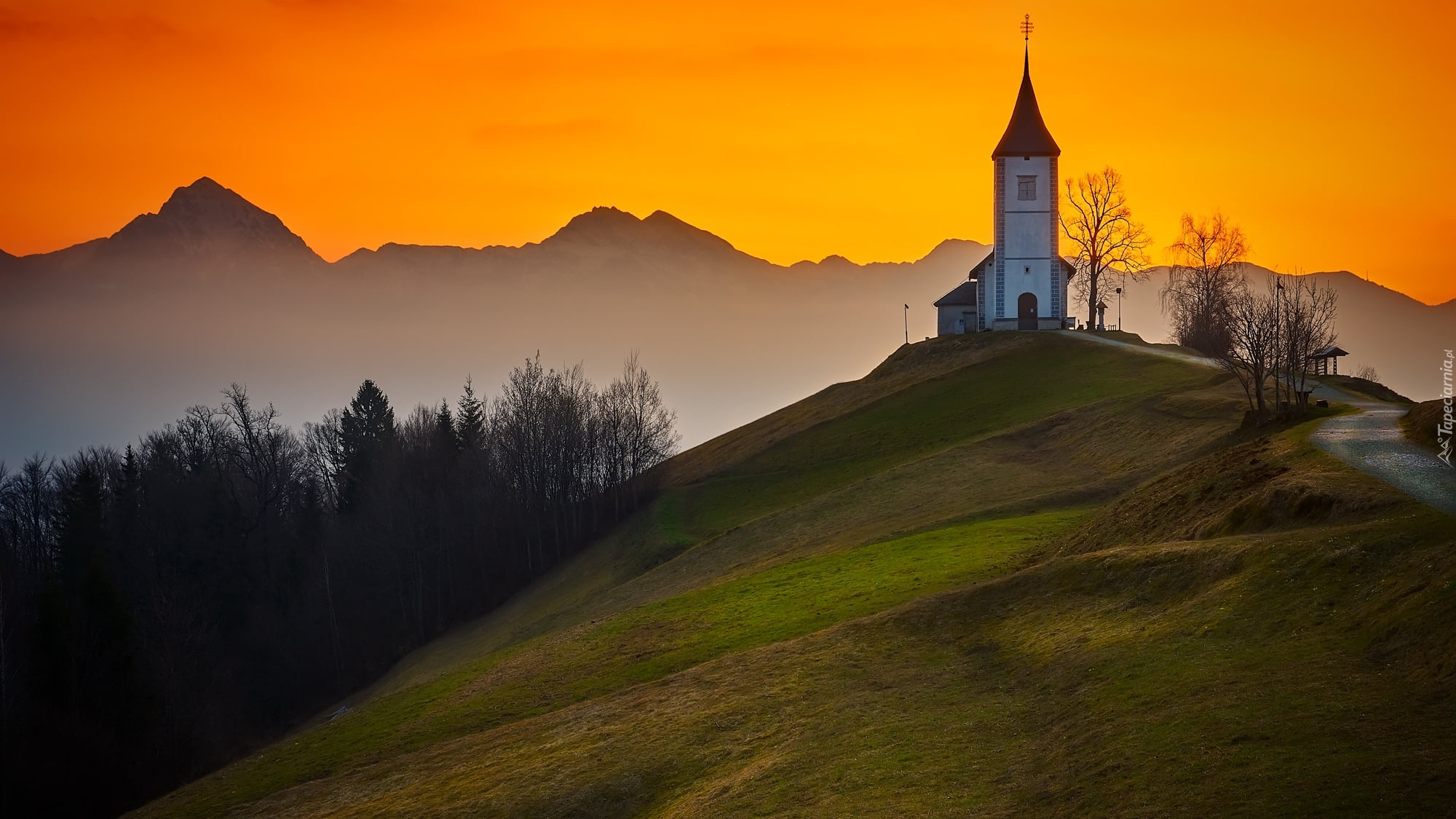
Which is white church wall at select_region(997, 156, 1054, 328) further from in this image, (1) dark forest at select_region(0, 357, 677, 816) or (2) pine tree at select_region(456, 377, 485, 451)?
(2) pine tree at select_region(456, 377, 485, 451)

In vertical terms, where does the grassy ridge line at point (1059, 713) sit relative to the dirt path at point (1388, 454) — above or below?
below

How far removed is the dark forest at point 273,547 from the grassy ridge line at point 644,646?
65.9ft

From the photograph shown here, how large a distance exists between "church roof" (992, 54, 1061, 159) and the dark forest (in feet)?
124

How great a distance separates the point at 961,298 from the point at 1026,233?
30.7 ft

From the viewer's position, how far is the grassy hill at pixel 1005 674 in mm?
17656

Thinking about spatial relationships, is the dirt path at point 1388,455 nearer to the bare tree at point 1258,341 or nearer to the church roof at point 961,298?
the bare tree at point 1258,341

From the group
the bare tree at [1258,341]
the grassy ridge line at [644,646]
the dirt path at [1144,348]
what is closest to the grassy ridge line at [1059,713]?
the grassy ridge line at [644,646]

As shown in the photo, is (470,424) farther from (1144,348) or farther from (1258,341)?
(1258,341)

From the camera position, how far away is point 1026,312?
89875 millimetres

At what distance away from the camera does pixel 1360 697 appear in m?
Answer: 17.8

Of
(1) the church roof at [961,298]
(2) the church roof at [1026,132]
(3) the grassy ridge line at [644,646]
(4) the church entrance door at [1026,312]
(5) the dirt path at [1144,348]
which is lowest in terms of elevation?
(3) the grassy ridge line at [644,646]

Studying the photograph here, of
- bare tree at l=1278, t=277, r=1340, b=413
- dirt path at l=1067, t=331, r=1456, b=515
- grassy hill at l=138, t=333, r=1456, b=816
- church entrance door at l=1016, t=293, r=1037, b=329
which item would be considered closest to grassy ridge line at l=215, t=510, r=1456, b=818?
grassy hill at l=138, t=333, r=1456, b=816

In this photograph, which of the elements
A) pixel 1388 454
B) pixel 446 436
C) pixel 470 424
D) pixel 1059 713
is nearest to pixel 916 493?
pixel 1388 454

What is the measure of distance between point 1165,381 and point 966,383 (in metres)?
17.1
